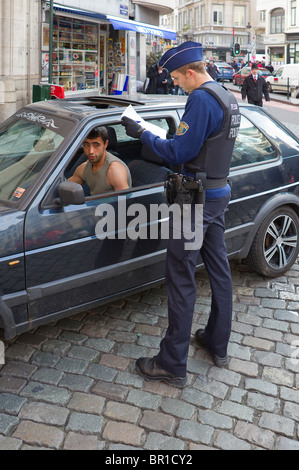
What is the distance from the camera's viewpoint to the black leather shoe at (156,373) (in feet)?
10.3

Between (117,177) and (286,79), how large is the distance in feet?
90.4

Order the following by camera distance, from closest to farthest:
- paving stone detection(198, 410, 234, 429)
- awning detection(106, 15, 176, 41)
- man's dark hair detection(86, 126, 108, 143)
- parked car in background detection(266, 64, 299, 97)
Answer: paving stone detection(198, 410, 234, 429)
man's dark hair detection(86, 126, 108, 143)
awning detection(106, 15, 176, 41)
parked car in background detection(266, 64, 299, 97)

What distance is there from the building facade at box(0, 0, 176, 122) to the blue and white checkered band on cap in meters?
8.39

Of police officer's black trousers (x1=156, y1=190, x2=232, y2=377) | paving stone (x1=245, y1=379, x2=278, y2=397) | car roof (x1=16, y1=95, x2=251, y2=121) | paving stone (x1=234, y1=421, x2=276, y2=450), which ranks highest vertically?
car roof (x1=16, y1=95, x2=251, y2=121)

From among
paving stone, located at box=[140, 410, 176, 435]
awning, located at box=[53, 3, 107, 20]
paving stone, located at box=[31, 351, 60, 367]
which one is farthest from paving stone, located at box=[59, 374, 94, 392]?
awning, located at box=[53, 3, 107, 20]

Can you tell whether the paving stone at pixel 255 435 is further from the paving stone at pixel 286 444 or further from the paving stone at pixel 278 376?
the paving stone at pixel 278 376

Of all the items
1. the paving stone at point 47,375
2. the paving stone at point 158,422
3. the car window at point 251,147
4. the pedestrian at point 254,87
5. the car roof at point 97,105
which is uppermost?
the pedestrian at point 254,87

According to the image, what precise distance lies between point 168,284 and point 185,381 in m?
0.61

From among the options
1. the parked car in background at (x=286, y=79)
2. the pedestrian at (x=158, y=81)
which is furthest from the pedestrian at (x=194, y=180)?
the parked car in background at (x=286, y=79)

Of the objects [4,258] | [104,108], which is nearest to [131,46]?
[104,108]

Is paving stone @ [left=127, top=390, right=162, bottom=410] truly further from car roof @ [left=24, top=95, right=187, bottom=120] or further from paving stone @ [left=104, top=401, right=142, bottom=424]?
car roof @ [left=24, top=95, right=187, bottom=120]

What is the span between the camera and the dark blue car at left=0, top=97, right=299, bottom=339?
10.1ft

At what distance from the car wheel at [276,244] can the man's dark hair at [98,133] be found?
159cm
